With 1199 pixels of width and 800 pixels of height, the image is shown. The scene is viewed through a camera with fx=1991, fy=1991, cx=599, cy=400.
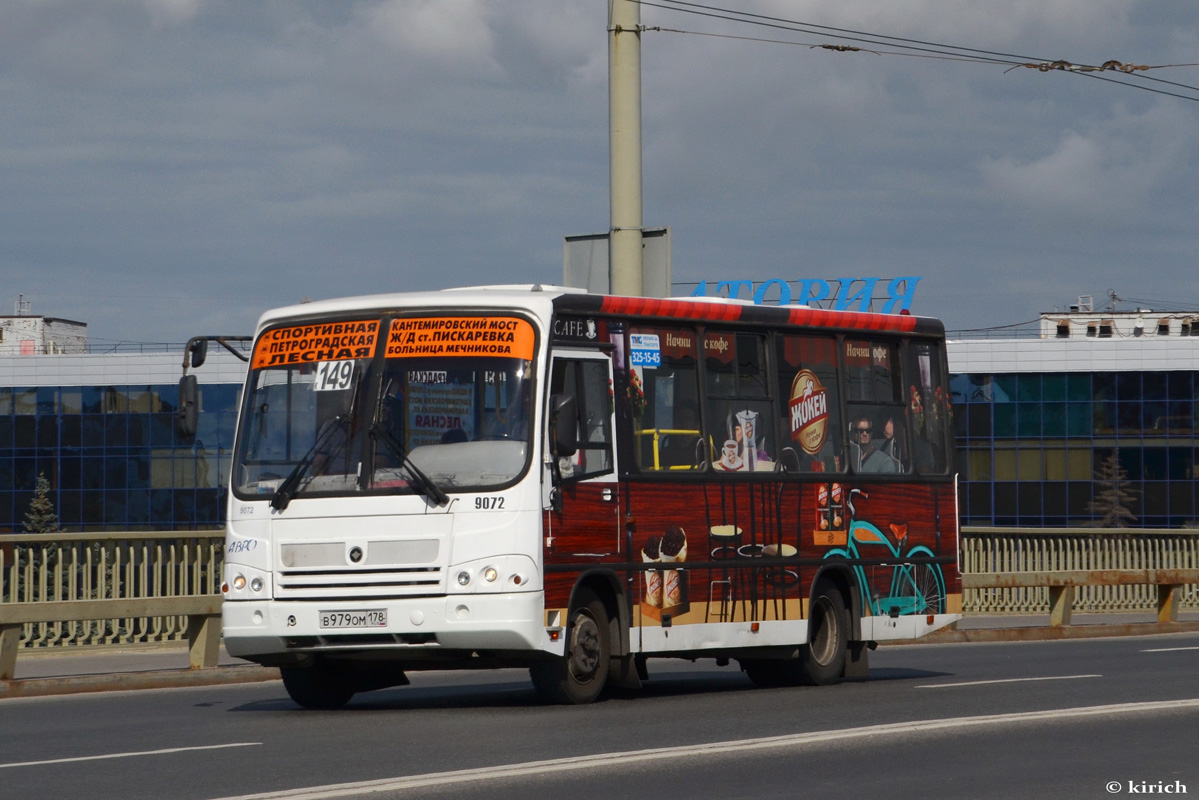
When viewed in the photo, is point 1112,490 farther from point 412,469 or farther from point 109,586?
point 412,469

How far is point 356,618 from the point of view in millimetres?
12977

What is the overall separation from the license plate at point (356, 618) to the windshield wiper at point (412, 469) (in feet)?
2.67

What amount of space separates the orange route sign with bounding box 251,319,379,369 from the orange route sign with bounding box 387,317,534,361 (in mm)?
194

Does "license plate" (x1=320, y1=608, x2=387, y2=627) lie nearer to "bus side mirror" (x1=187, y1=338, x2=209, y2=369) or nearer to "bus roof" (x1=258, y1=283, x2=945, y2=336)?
"bus roof" (x1=258, y1=283, x2=945, y2=336)

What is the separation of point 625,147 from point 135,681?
247 inches

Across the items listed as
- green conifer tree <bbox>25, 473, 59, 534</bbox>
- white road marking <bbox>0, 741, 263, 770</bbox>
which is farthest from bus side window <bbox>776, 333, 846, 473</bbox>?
green conifer tree <bbox>25, 473, 59, 534</bbox>

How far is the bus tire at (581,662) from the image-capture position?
43.8ft

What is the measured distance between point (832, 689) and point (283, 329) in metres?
5.08

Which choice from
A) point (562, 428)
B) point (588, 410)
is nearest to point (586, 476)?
point (588, 410)

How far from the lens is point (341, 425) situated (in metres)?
13.3

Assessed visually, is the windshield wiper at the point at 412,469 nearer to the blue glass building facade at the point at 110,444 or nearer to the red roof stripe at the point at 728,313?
the red roof stripe at the point at 728,313

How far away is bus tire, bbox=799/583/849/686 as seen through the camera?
1611 cm

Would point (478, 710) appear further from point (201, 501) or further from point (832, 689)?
point (201, 501)

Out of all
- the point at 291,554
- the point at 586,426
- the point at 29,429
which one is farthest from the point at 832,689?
the point at 29,429
